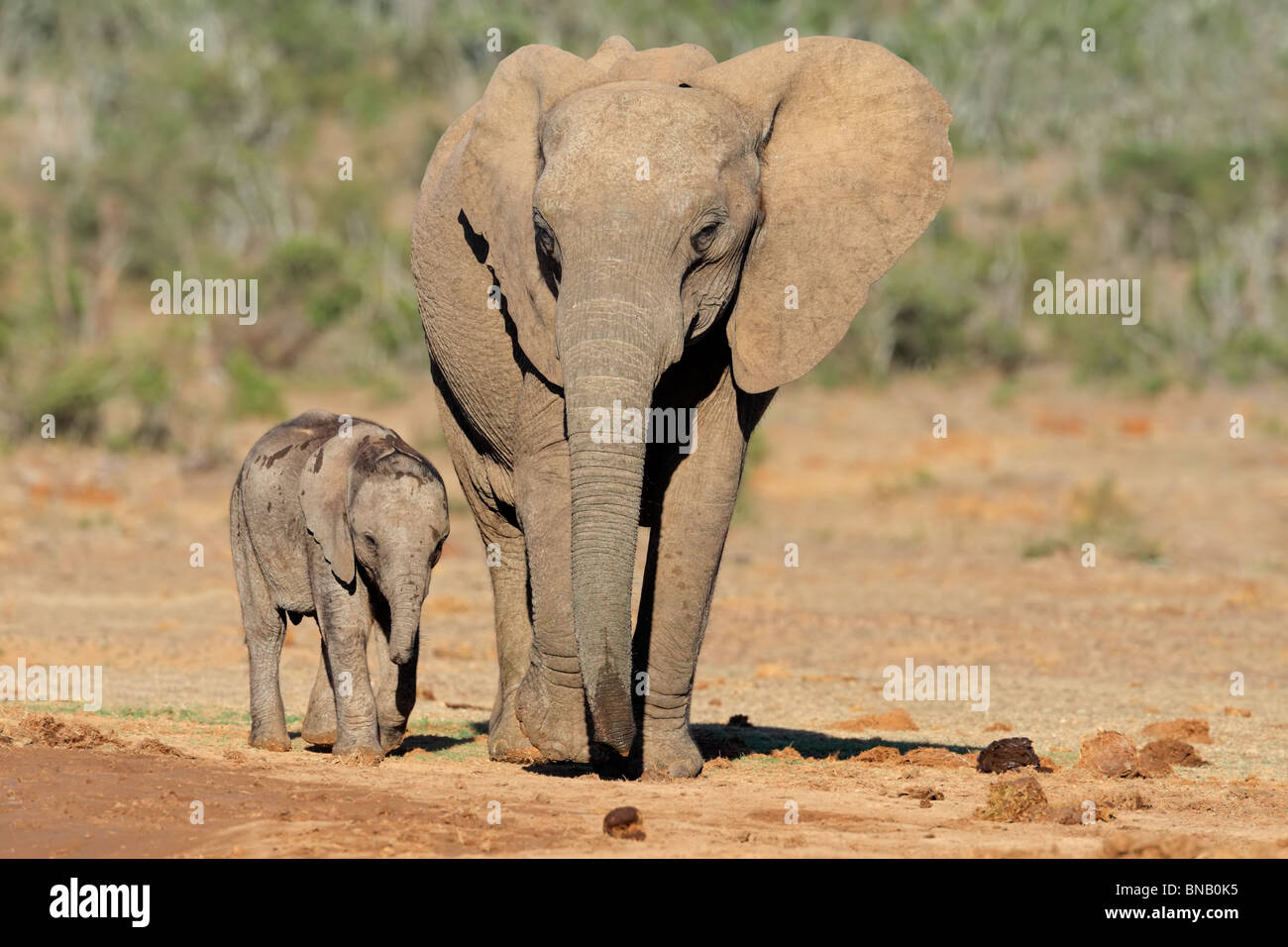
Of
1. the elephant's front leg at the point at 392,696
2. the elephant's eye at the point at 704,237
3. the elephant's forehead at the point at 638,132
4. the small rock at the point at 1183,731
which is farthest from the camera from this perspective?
the small rock at the point at 1183,731

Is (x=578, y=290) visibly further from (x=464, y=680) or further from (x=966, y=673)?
(x=966, y=673)

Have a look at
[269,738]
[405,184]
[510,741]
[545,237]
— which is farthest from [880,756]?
[405,184]

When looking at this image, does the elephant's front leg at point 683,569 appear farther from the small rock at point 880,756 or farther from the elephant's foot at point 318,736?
the elephant's foot at point 318,736

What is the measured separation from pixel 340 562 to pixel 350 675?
502 mm

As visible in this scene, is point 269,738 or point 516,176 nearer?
point 516,176

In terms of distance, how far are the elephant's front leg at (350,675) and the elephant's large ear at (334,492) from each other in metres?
0.12

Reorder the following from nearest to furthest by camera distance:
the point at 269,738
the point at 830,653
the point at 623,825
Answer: the point at 623,825, the point at 269,738, the point at 830,653

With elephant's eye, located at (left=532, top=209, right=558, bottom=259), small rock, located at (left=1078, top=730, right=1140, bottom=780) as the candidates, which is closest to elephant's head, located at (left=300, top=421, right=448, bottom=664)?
elephant's eye, located at (left=532, top=209, right=558, bottom=259)

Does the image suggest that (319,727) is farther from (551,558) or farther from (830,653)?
(830,653)

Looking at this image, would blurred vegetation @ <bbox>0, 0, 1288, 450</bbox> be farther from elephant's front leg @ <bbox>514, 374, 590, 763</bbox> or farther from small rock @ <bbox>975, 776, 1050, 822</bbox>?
small rock @ <bbox>975, 776, 1050, 822</bbox>

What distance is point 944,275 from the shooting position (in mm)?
38969

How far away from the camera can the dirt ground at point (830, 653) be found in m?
6.49

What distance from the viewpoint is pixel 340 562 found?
325 inches

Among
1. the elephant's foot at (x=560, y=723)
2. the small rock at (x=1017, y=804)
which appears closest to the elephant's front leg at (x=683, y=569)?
the elephant's foot at (x=560, y=723)
